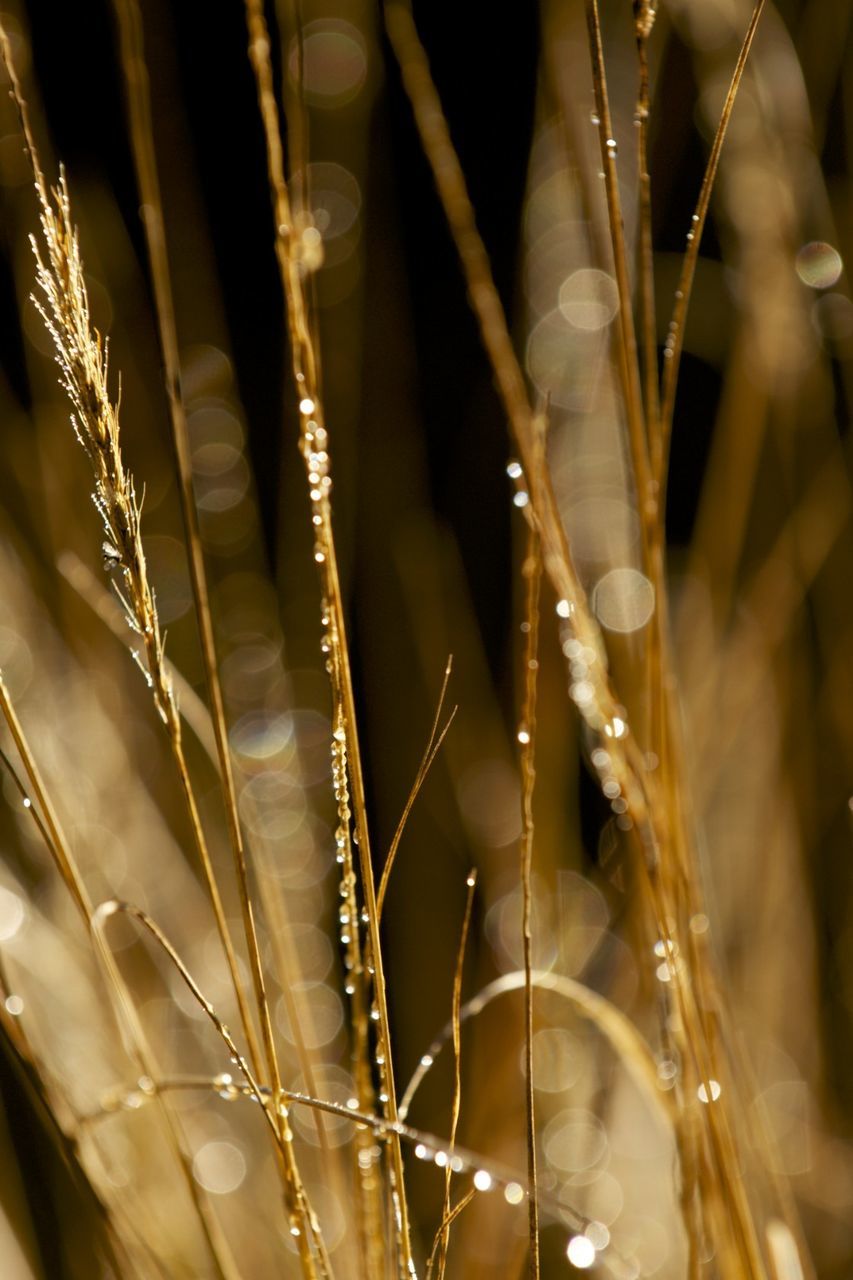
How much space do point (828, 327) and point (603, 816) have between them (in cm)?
49

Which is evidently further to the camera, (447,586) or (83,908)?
(447,586)

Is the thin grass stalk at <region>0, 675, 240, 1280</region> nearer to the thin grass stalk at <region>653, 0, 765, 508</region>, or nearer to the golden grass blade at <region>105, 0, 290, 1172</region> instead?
the golden grass blade at <region>105, 0, 290, 1172</region>

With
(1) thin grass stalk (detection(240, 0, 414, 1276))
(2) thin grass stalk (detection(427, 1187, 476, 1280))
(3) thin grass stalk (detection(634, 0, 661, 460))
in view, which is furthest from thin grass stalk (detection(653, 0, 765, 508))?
(2) thin grass stalk (detection(427, 1187, 476, 1280))

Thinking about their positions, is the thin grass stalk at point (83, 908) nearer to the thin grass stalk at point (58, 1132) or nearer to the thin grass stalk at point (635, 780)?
the thin grass stalk at point (58, 1132)

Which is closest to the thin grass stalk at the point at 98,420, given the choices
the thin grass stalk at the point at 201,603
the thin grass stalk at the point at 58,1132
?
the thin grass stalk at the point at 201,603

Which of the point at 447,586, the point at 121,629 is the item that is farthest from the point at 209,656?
the point at 447,586

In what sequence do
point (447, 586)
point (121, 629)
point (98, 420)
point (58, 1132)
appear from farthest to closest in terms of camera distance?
point (447, 586), point (121, 629), point (58, 1132), point (98, 420)

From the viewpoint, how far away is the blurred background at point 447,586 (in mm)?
765

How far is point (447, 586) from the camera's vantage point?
118cm

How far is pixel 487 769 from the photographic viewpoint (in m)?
1.02

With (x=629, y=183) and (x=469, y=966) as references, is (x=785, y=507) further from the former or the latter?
(x=469, y=966)

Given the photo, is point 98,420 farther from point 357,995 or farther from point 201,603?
point 357,995

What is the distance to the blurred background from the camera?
765 mm

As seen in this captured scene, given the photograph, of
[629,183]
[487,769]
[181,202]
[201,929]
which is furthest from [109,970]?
[181,202]
